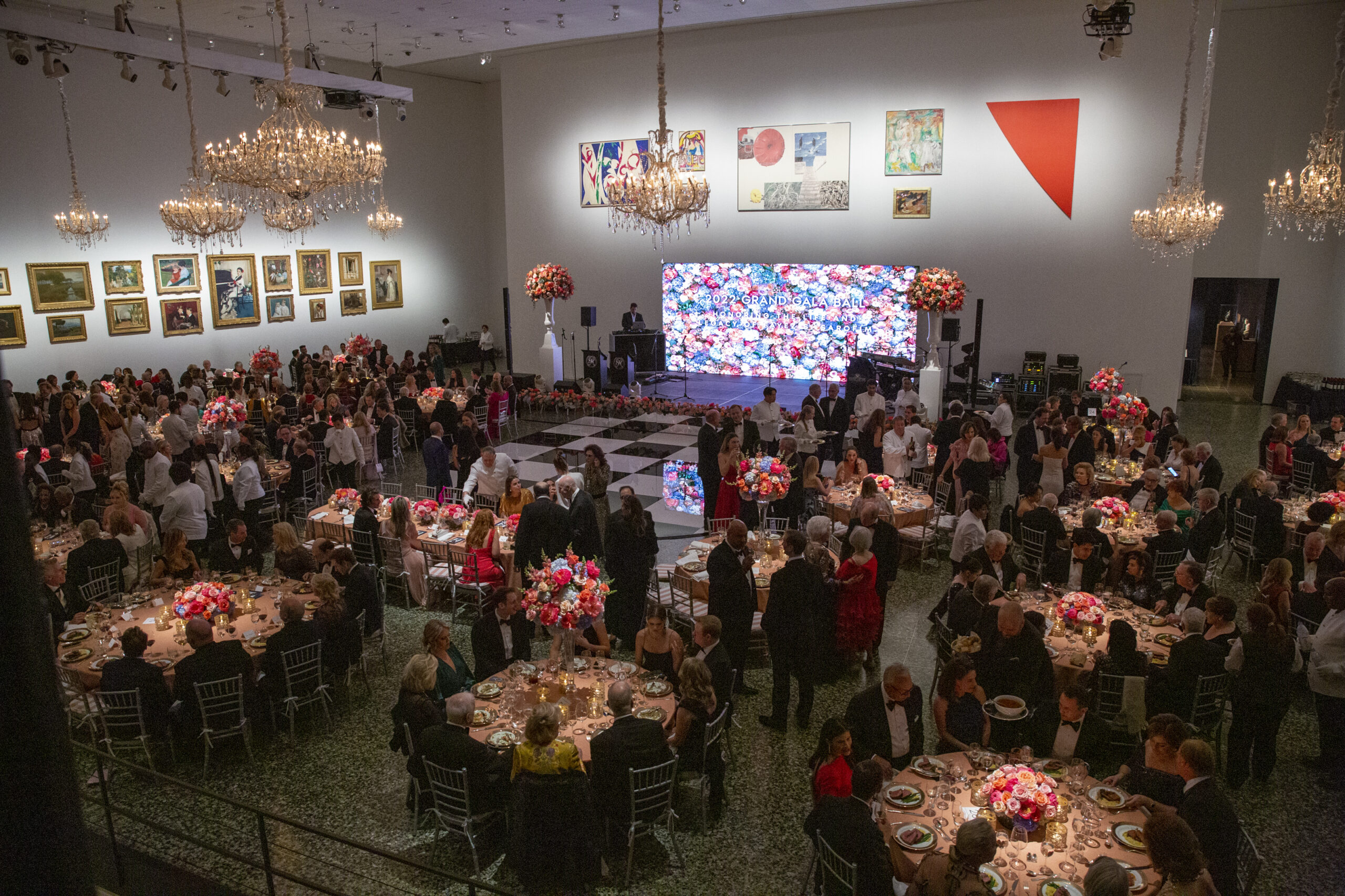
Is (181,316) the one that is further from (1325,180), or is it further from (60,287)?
(1325,180)

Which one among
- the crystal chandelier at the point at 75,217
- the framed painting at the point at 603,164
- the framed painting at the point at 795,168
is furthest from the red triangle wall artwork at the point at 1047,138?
the crystal chandelier at the point at 75,217

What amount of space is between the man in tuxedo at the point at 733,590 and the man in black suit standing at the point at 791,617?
0.71 feet

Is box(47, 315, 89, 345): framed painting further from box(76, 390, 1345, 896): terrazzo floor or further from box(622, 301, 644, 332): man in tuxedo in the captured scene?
box(76, 390, 1345, 896): terrazzo floor

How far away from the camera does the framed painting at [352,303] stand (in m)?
22.6

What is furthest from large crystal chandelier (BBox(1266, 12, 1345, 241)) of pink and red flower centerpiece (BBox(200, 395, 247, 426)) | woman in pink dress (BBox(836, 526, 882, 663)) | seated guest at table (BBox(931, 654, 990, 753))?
pink and red flower centerpiece (BBox(200, 395, 247, 426))

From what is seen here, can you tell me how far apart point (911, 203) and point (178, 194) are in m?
15.6

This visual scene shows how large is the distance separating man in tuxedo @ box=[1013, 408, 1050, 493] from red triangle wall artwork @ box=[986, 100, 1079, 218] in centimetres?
811

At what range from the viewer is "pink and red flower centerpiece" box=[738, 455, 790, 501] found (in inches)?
331

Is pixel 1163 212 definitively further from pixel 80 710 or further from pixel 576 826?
pixel 80 710

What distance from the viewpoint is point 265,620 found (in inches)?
274

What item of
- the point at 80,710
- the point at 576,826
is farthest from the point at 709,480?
the point at 80,710

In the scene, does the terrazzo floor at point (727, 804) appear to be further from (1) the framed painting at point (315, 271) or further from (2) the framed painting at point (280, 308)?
(1) the framed painting at point (315, 271)

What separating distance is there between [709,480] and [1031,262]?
1073cm

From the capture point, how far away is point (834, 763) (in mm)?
4707
